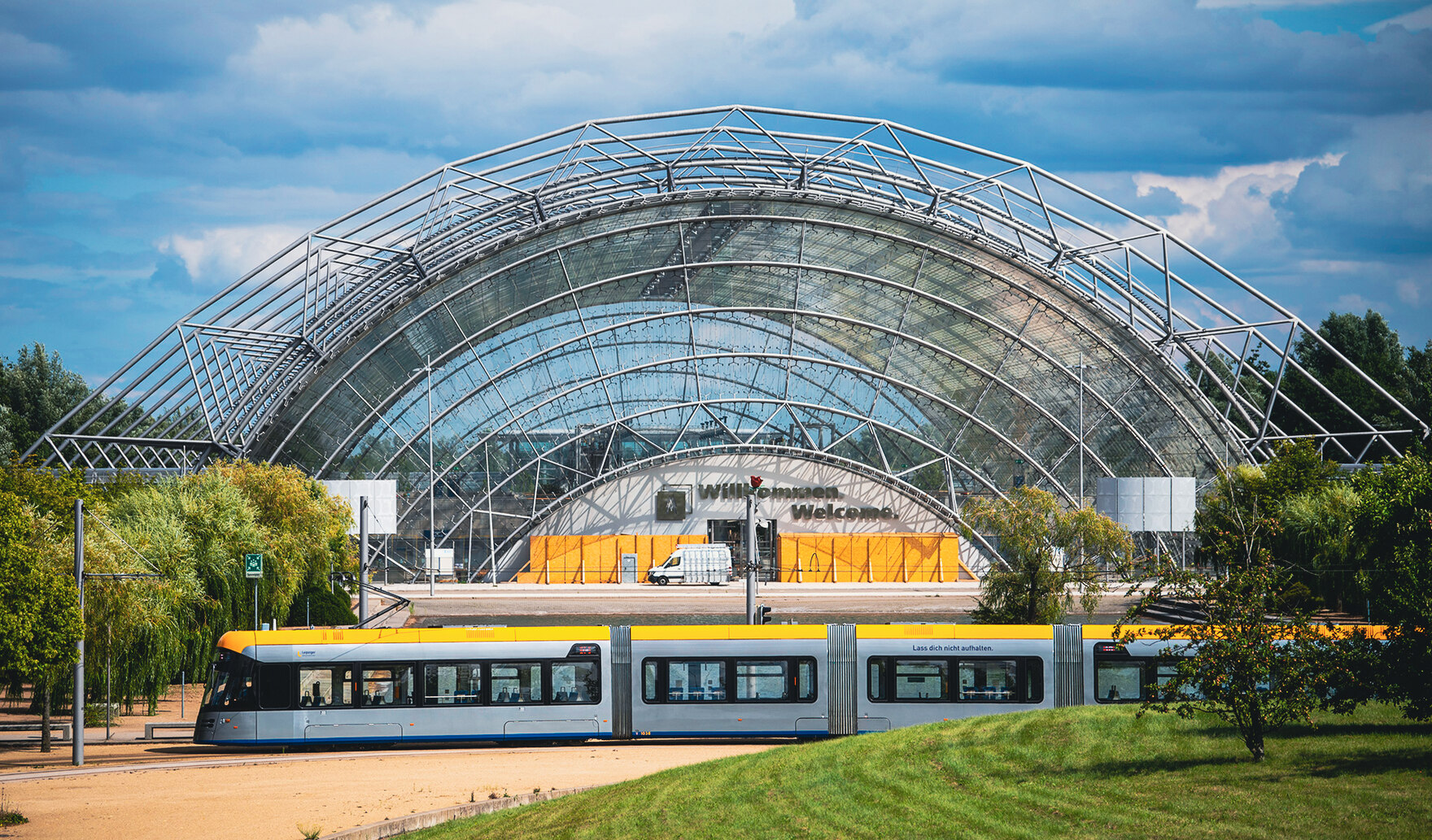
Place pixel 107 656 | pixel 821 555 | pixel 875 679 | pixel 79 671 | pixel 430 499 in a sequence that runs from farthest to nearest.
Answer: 1. pixel 821 555
2. pixel 430 499
3. pixel 107 656
4. pixel 79 671
5. pixel 875 679

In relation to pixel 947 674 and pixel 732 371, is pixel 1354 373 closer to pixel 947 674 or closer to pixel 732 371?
pixel 732 371

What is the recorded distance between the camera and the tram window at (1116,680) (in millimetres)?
30109

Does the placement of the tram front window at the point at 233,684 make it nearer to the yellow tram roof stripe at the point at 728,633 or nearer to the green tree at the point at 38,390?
the yellow tram roof stripe at the point at 728,633

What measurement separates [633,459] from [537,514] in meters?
6.79

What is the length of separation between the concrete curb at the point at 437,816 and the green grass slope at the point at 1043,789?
1.93 feet

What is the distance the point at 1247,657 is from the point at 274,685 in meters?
23.4

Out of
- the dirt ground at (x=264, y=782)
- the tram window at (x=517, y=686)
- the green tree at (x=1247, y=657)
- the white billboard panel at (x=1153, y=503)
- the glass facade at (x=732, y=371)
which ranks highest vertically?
the glass facade at (x=732, y=371)

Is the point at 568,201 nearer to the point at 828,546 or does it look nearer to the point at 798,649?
the point at 828,546

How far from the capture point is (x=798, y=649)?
30406 millimetres

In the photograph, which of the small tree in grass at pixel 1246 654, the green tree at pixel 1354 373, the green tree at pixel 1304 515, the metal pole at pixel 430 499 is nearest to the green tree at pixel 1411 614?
the small tree in grass at pixel 1246 654

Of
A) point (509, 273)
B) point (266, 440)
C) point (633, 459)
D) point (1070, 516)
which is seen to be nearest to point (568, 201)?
point (509, 273)

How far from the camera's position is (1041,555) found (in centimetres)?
4306

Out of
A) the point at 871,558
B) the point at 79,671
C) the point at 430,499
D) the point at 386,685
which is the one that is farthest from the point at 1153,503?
the point at 79,671

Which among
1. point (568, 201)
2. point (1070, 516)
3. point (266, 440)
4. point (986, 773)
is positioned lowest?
point (986, 773)
